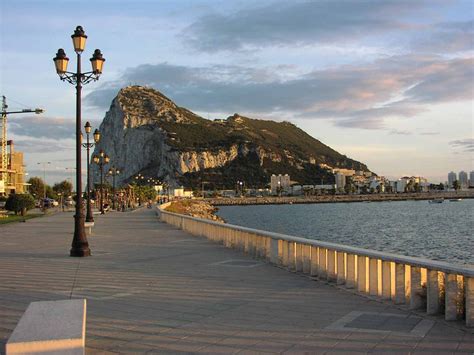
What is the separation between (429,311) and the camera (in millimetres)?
6996

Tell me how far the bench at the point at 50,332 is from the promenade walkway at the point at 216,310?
1.70 ft

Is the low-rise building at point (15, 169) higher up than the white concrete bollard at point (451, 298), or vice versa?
the low-rise building at point (15, 169)

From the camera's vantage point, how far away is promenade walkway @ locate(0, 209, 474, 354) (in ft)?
19.2

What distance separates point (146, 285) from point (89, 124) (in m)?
17.5

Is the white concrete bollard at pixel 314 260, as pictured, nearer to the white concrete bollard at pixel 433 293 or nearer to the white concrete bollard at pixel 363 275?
the white concrete bollard at pixel 363 275

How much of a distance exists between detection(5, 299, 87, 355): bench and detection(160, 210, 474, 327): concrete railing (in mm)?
4248

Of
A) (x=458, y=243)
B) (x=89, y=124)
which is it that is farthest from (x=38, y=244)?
(x=458, y=243)

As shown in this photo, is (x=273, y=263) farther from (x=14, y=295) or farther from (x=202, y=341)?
(x=202, y=341)

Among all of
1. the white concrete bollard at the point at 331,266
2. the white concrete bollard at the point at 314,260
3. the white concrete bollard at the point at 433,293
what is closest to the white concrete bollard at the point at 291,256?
the white concrete bollard at the point at 314,260

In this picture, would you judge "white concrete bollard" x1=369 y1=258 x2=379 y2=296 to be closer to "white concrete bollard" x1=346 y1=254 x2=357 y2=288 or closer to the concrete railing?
the concrete railing

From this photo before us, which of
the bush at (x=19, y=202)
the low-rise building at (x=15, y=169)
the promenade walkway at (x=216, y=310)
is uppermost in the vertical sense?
the low-rise building at (x=15, y=169)

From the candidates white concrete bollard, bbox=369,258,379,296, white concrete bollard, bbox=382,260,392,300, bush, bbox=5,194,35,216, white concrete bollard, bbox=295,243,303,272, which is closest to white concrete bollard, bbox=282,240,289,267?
white concrete bollard, bbox=295,243,303,272

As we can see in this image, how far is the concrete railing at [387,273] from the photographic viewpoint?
6.62 metres

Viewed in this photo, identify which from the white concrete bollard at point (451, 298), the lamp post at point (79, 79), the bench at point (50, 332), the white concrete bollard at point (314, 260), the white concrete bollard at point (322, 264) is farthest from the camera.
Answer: the lamp post at point (79, 79)
